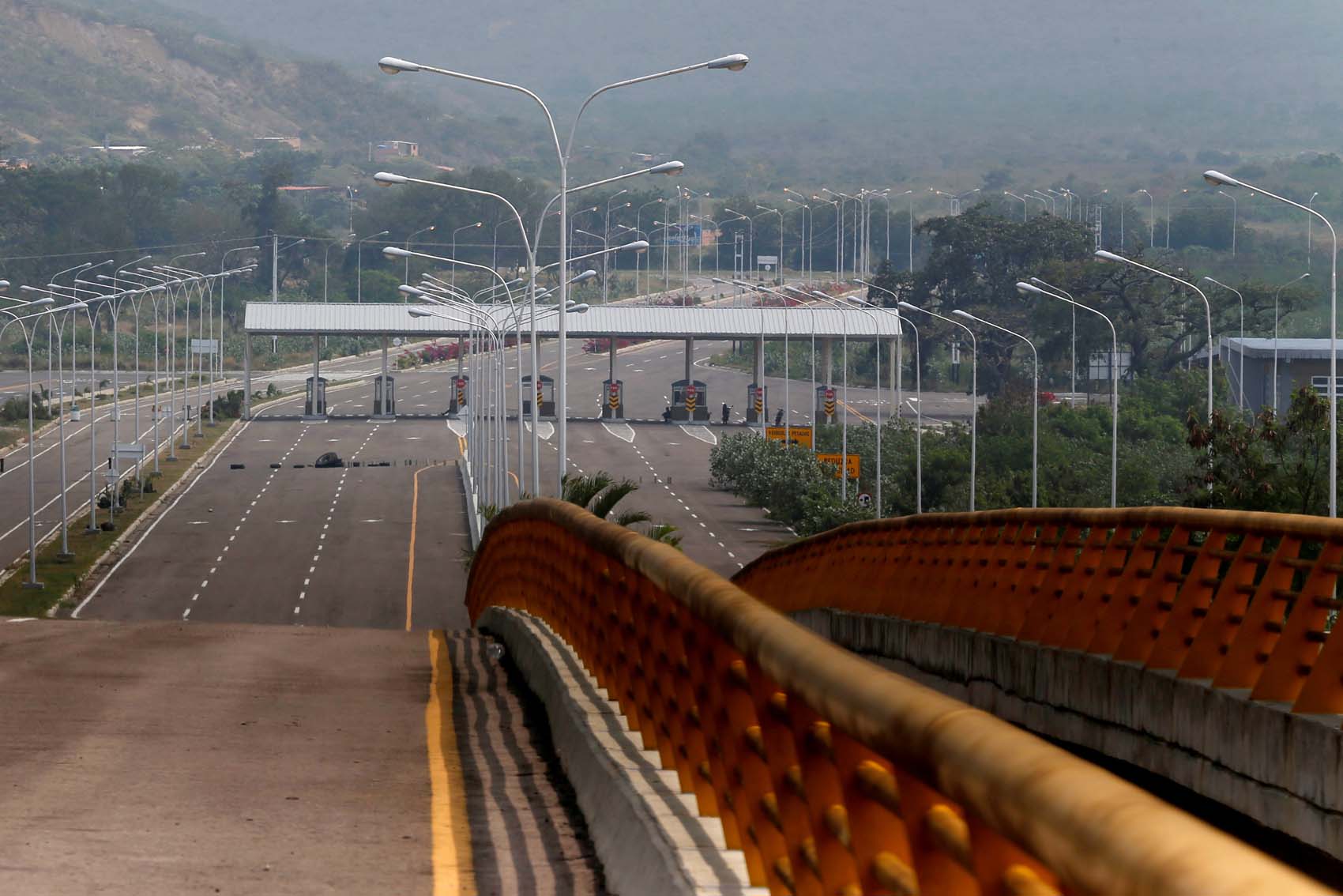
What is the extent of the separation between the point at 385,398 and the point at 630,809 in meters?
103

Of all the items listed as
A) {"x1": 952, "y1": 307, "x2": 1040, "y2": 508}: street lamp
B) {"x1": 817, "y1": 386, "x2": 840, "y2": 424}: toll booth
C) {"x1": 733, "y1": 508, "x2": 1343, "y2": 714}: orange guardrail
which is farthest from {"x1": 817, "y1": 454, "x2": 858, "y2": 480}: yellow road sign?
{"x1": 733, "y1": 508, "x2": 1343, "y2": 714}: orange guardrail

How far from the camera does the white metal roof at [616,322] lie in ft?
360

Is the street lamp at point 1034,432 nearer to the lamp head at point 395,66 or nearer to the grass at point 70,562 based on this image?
the lamp head at point 395,66

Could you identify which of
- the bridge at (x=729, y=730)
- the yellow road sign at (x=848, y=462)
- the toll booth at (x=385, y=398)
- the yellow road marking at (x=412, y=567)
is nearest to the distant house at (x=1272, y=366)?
the yellow road sign at (x=848, y=462)

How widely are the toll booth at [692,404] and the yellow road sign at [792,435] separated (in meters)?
29.7

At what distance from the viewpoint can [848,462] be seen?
61.5 meters

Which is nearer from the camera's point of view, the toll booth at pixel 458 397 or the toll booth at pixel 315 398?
the toll booth at pixel 315 398

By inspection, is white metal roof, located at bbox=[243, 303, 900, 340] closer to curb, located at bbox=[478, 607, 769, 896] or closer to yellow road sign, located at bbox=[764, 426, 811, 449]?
yellow road sign, located at bbox=[764, 426, 811, 449]

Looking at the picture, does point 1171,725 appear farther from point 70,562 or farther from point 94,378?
point 94,378

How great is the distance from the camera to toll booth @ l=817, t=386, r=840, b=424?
101081mm

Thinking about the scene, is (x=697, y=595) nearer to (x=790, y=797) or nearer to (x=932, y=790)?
(x=790, y=797)

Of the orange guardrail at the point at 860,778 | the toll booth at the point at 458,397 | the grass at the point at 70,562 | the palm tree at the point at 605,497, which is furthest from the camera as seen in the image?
the toll booth at the point at 458,397

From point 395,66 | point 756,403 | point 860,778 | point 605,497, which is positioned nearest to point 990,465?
point 756,403

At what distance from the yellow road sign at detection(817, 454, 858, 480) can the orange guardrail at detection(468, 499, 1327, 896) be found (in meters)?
52.8
